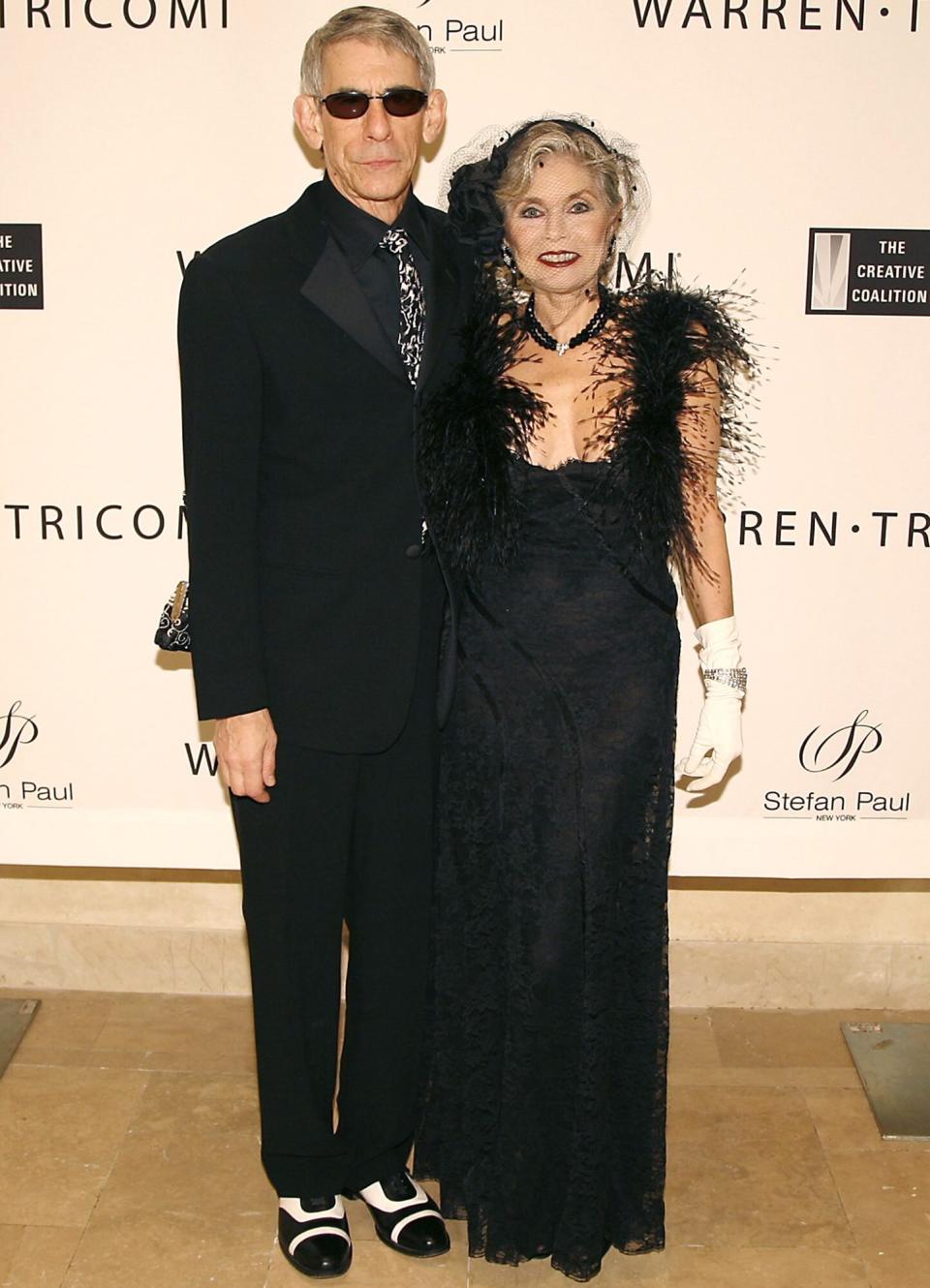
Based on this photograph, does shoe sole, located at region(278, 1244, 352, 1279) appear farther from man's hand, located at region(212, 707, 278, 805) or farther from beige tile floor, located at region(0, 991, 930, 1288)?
man's hand, located at region(212, 707, 278, 805)

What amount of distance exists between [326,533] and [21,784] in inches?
50.6

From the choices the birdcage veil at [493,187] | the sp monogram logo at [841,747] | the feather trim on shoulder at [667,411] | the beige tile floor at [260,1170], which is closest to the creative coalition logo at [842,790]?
the sp monogram logo at [841,747]

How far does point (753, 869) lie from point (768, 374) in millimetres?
1057

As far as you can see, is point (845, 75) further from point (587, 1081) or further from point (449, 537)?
point (587, 1081)

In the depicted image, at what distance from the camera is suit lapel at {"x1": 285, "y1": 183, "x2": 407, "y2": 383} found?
2.16m

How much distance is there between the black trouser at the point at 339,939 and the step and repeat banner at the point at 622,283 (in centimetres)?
74

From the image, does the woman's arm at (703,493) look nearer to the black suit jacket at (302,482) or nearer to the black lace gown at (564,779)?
the black lace gown at (564,779)

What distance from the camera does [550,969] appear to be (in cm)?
235

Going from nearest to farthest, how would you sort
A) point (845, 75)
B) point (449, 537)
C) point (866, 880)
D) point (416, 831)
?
point (449, 537)
point (416, 831)
point (845, 75)
point (866, 880)

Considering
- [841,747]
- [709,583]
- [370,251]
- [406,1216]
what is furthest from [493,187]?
[406,1216]

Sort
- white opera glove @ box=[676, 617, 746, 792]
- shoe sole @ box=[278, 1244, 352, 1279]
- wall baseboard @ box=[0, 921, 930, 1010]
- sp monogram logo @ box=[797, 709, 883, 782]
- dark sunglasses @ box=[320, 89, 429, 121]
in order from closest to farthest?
dark sunglasses @ box=[320, 89, 429, 121] → white opera glove @ box=[676, 617, 746, 792] → shoe sole @ box=[278, 1244, 352, 1279] → sp monogram logo @ box=[797, 709, 883, 782] → wall baseboard @ box=[0, 921, 930, 1010]

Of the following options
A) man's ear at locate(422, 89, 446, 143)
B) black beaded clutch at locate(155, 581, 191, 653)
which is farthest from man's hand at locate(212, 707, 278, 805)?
man's ear at locate(422, 89, 446, 143)

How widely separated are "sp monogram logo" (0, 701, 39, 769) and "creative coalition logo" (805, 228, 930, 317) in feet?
6.00

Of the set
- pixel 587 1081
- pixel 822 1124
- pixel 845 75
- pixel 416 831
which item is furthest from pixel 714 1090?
pixel 845 75
